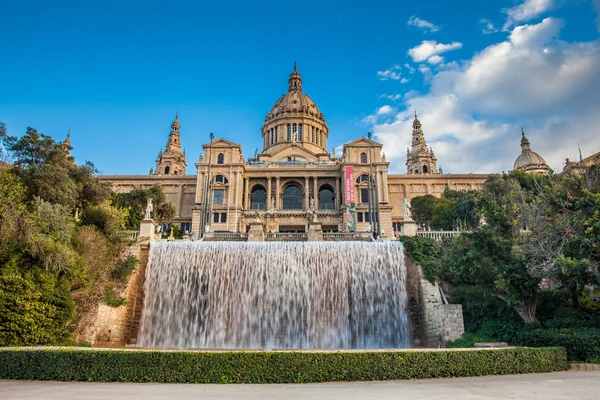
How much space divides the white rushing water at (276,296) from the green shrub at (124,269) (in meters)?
0.88

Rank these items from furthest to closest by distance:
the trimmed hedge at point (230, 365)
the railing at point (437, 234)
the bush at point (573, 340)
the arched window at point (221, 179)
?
the arched window at point (221, 179) < the railing at point (437, 234) < the bush at point (573, 340) < the trimmed hedge at point (230, 365)

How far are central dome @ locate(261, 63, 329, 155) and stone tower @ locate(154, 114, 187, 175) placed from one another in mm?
14978

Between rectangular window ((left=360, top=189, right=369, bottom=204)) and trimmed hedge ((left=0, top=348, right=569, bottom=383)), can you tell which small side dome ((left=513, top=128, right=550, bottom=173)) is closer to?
rectangular window ((left=360, top=189, right=369, bottom=204))

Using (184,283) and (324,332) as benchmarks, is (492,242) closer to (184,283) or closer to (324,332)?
(324,332)

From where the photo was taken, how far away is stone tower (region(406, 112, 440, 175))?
228ft

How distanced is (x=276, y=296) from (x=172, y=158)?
55319 mm

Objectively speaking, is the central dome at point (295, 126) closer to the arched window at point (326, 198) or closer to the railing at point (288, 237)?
the arched window at point (326, 198)

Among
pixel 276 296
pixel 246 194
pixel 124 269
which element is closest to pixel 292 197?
pixel 246 194

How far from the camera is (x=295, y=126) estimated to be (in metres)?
65.4

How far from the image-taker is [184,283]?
2031cm

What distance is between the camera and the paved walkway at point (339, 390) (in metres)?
7.83

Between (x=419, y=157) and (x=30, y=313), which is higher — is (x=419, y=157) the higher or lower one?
the higher one

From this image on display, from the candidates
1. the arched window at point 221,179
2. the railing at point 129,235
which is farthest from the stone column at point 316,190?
the railing at point 129,235

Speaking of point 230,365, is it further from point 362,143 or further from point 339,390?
point 362,143
